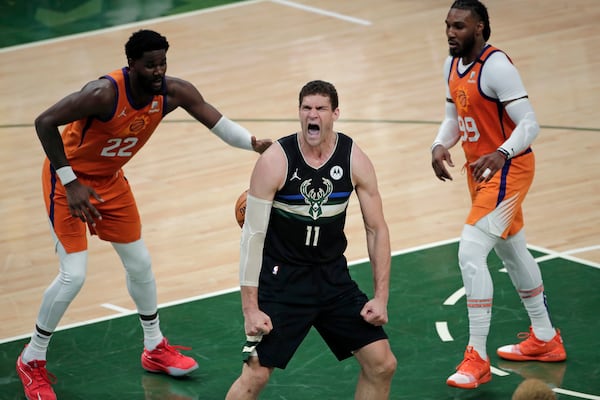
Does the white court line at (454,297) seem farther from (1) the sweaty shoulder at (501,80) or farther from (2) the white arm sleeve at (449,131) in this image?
(1) the sweaty shoulder at (501,80)

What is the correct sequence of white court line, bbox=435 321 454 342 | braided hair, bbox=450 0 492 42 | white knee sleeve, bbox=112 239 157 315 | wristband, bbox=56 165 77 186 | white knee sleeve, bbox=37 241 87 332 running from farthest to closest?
white court line, bbox=435 321 454 342 → white knee sleeve, bbox=112 239 157 315 → white knee sleeve, bbox=37 241 87 332 → braided hair, bbox=450 0 492 42 → wristband, bbox=56 165 77 186

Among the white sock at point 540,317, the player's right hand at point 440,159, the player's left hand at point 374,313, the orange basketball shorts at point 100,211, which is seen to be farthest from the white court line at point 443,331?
the orange basketball shorts at point 100,211

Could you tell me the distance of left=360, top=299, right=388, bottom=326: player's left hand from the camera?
639 centimetres

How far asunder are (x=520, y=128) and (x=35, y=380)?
335 centimetres

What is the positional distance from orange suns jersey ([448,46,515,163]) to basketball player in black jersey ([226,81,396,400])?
4.13 ft

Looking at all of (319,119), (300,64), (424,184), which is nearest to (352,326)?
(319,119)

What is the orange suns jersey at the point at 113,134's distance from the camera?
24.5 ft

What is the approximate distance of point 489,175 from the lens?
7332 mm

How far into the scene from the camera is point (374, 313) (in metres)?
6.39

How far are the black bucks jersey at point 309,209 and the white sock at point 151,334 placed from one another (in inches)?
71.9

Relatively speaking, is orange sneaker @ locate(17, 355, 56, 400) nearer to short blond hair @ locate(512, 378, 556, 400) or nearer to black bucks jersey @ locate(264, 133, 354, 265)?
black bucks jersey @ locate(264, 133, 354, 265)

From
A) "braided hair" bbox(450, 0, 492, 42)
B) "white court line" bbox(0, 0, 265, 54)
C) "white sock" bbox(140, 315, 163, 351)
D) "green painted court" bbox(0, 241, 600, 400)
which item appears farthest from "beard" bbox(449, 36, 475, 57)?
"white court line" bbox(0, 0, 265, 54)

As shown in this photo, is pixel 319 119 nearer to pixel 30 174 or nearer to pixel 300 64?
pixel 30 174

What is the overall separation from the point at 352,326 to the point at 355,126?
23.1ft
